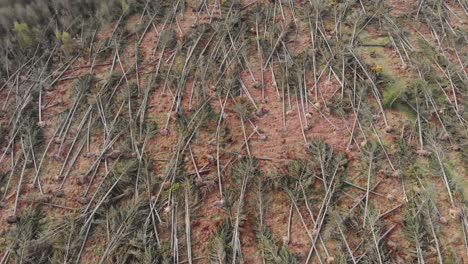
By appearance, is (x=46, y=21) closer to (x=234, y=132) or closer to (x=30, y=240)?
(x=234, y=132)

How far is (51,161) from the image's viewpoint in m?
4.55

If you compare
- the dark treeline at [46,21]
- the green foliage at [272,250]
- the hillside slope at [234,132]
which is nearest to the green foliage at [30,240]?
the hillside slope at [234,132]

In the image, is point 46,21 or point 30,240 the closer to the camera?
point 30,240

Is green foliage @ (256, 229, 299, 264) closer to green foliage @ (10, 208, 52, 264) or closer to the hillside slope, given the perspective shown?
the hillside slope

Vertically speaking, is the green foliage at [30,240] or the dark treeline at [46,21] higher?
the dark treeline at [46,21]

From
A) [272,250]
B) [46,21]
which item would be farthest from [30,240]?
[46,21]

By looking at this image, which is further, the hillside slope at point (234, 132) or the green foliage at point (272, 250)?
the hillside slope at point (234, 132)

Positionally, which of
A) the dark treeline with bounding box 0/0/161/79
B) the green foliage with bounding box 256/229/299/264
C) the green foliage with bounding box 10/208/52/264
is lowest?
the green foliage with bounding box 256/229/299/264

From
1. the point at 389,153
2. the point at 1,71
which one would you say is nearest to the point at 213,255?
the point at 389,153

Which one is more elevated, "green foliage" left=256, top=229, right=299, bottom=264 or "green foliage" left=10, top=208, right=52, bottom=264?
"green foliage" left=10, top=208, right=52, bottom=264

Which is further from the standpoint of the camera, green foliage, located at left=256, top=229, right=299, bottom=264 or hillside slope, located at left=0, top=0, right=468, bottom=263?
hillside slope, located at left=0, top=0, right=468, bottom=263

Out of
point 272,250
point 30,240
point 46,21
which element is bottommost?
point 272,250

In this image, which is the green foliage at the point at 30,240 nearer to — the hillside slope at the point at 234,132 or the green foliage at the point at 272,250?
the hillside slope at the point at 234,132

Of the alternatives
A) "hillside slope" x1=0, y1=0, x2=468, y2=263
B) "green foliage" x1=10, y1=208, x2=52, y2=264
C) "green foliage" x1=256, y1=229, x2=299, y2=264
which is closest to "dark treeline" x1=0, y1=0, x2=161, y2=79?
"hillside slope" x1=0, y1=0, x2=468, y2=263
